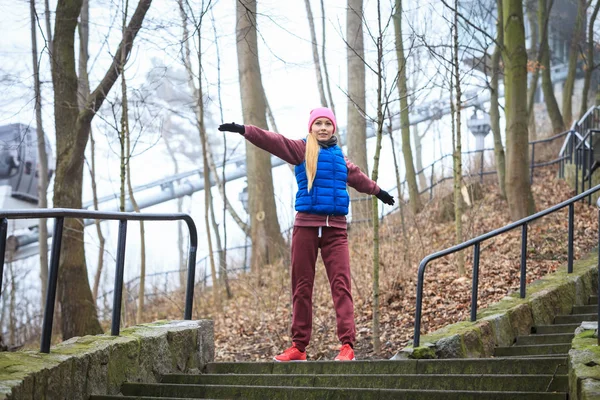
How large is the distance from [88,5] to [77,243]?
6770 millimetres

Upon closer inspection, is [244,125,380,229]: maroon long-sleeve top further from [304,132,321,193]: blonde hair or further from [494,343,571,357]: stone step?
[494,343,571,357]: stone step

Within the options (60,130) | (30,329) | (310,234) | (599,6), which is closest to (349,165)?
(310,234)

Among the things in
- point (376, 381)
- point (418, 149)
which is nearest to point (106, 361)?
point (376, 381)

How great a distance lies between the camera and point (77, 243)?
10.4 metres

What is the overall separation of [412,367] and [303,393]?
993 millimetres

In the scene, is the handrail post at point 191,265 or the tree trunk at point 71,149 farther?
the tree trunk at point 71,149

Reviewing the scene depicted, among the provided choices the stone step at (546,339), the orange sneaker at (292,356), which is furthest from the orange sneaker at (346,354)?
the stone step at (546,339)

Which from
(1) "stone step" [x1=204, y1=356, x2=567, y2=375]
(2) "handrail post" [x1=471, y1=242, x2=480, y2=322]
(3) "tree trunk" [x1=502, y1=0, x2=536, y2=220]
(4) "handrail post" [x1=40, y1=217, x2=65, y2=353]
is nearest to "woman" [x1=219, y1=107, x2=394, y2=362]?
(1) "stone step" [x1=204, y1=356, x2=567, y2=375]

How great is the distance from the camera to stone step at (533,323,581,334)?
638cm

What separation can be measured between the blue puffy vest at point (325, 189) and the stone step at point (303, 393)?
1.75 meters

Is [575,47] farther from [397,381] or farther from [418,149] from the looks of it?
[397,381]

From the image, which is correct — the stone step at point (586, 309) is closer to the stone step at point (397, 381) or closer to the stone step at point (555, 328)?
the stone step at point (555, 328)

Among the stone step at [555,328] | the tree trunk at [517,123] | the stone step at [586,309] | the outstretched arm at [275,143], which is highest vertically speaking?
the tree trunk at [517,123]

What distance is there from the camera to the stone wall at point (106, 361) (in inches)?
145
